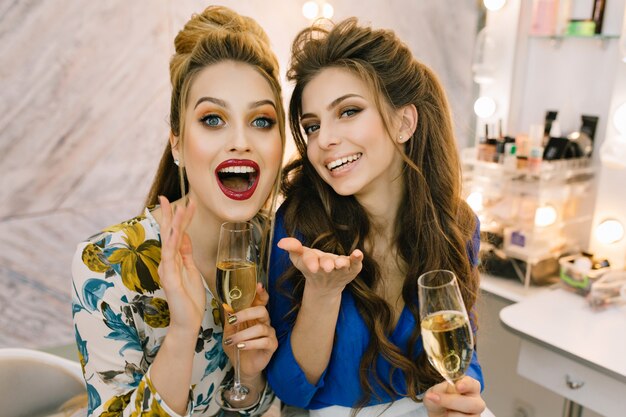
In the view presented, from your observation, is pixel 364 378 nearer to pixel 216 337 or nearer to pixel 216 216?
pixel 216 337

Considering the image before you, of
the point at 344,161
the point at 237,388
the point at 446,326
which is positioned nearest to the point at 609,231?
the point at 344,161

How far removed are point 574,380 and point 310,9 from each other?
2045 millimetres

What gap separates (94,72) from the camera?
2.26 m

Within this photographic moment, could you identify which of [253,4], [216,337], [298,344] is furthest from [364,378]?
[253,4]

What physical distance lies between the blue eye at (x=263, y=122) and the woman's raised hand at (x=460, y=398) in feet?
2.31

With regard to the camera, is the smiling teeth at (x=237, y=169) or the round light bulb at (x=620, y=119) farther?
the round light bulb at (x=620, y=119)

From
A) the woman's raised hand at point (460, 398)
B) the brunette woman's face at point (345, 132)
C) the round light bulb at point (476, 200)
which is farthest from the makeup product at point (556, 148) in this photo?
the woman's raised hand at point (460, 398)

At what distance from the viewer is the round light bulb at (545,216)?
7.09ft

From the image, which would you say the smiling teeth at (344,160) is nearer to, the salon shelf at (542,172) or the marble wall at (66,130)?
the salon shelf at (542,172)

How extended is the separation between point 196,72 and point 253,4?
4.84 feet

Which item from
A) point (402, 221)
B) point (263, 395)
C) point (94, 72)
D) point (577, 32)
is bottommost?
point (263, 395)

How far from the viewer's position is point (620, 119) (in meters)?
1.95

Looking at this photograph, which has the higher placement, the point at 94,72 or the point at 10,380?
the point at 94,72

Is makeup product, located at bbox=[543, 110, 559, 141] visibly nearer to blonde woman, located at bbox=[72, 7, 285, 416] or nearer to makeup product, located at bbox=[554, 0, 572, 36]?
makeup product, located at bbox=[554, 0, 572, 36]
